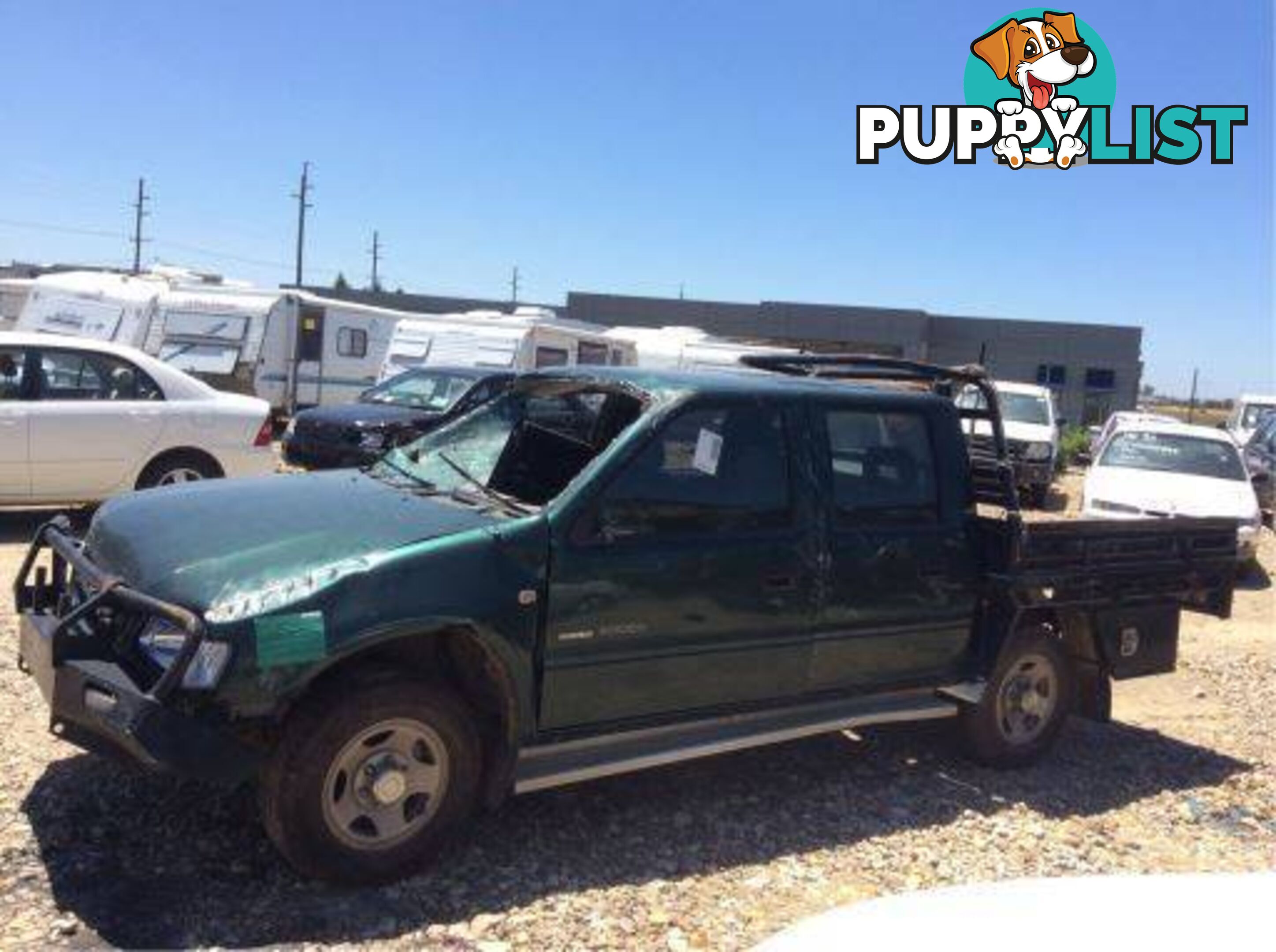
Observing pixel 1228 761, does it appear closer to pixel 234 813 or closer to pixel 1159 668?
pixel 1159 668

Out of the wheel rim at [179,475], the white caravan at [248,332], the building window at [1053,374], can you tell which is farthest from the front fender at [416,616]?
the building window at [1053,374]

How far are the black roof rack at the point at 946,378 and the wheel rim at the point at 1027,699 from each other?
77 cm

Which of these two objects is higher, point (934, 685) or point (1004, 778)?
point (934, 685)

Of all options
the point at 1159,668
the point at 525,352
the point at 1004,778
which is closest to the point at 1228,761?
the point at 1159,668

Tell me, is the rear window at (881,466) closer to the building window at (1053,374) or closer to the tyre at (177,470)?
the tyre at (177,470)

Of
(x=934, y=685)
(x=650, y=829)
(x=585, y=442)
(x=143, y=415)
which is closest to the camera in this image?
(x=650, y=829)

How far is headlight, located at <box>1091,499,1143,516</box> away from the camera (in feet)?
44.6

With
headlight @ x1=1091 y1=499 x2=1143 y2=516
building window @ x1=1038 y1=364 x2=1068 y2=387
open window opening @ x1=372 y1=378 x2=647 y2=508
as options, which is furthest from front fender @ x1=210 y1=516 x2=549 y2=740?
building window @ x1=1038 y1=364 x2=1068 y2=387

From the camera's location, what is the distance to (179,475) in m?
10.4

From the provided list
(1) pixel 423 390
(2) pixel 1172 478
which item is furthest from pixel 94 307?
(2) pixel 1172 478

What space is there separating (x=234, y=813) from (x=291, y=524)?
1.09 m

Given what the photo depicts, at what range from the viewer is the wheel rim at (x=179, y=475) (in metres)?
10.3

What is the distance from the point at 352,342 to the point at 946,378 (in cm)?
1819

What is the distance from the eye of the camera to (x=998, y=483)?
612 cm
